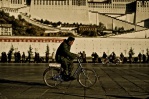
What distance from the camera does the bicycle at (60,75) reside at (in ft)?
37.9

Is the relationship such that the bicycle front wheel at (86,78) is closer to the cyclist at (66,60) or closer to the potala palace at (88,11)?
the cyclist at (66,60)

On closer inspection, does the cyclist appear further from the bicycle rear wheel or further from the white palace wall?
the white palace wall

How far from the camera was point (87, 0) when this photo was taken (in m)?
108

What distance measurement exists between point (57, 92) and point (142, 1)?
9968 centimetres

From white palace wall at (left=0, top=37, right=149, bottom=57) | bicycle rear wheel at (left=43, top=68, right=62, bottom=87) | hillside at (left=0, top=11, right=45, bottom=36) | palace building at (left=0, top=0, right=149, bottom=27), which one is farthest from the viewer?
palace building at (left=0, top=0, right=149, bottom=27)

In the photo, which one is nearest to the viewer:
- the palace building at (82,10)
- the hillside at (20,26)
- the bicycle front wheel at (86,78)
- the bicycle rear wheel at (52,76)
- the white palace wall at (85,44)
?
the bicycle front wheel at (86,78)

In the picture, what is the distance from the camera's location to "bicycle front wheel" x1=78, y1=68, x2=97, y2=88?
11491mm

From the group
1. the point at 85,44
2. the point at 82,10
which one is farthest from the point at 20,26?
the point at 82,10

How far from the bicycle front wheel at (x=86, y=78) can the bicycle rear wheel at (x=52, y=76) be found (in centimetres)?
67

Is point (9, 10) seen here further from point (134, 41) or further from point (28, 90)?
point (28, 90)

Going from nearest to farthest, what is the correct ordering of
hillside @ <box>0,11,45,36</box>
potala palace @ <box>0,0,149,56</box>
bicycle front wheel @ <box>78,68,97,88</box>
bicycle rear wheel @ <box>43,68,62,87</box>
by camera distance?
bicycle front wheel @ <box>78,68,97,88</box>
bicycle rear wheel @ <box>43,68,62,87</box>
hillside @ <box>0,11,45,36</box>
potala palace @ <box>0,0,149,56</box>

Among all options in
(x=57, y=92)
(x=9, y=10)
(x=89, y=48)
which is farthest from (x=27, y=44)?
(x=57, y=92)

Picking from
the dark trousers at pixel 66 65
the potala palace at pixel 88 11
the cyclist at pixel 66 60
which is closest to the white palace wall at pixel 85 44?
the potala palace at pixel 88 11

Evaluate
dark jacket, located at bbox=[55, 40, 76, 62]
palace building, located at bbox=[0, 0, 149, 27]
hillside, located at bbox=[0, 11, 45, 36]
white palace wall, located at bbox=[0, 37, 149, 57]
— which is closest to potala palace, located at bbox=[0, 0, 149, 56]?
palace building, located at bbox=[0, 0, 149, 27]
